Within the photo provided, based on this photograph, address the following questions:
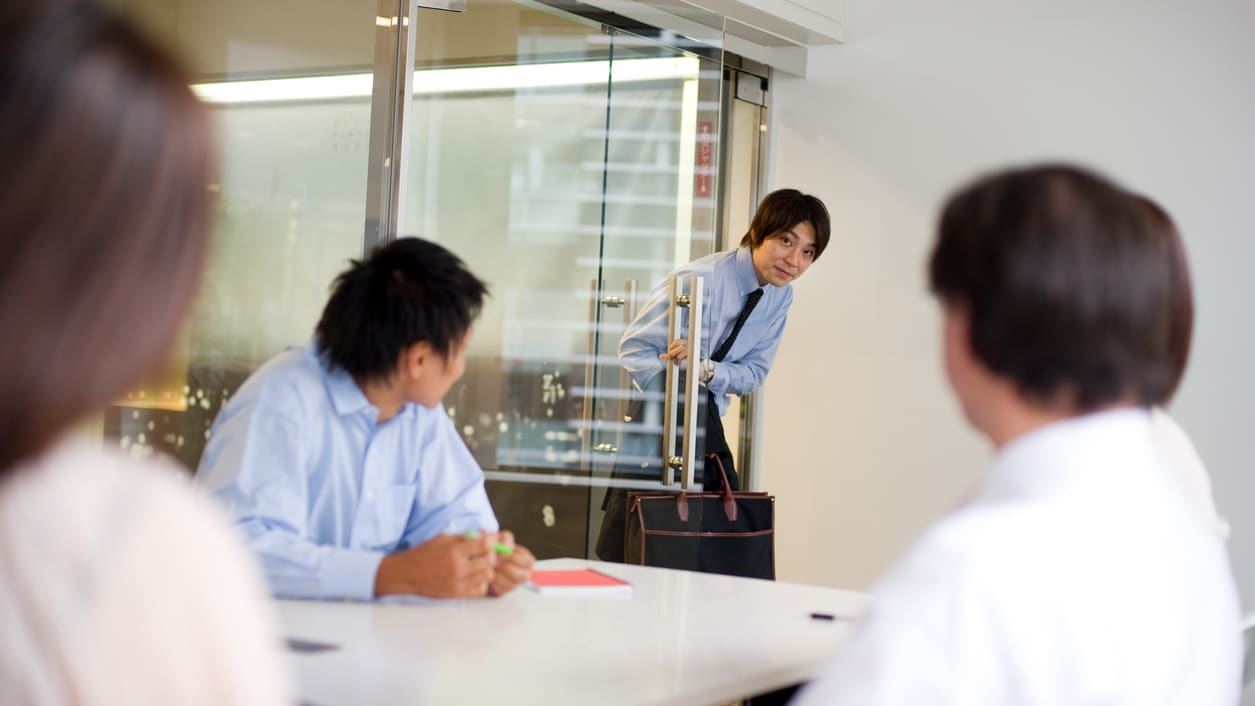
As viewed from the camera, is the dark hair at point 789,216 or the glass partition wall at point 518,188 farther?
the dark hair at point 789,216

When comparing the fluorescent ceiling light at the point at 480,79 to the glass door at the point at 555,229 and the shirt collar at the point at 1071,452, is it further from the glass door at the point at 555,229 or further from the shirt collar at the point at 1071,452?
the shirt collar at the point at 1071,452

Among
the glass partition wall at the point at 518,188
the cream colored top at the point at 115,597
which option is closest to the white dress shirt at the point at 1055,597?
the cream colored top at the point at 115,597

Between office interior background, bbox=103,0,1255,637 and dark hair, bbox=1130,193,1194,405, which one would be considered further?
office interior background, bbox=103,0,1255,637

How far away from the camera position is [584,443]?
411 centimetres

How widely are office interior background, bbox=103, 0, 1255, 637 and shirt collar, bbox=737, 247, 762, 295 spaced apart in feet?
0.65

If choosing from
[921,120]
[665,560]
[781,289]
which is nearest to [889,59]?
[921,120]

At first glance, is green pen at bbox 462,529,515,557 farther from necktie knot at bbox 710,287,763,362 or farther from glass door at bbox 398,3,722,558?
necktie knot at bbox 710,287,763,362

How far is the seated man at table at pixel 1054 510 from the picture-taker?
0.97m

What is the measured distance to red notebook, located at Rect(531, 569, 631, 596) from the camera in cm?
230

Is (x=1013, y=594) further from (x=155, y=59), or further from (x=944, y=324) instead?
(x=155, y=59)

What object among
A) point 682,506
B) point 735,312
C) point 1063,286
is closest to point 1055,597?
point 1063,286

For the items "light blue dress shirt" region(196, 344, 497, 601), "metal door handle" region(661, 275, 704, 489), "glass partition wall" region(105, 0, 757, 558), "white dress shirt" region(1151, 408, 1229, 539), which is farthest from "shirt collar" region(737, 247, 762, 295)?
"white dress shirt" region(1151, 408, 1229, 539)

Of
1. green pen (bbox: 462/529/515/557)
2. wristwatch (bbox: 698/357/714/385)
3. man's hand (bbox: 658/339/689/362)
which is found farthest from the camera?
wristwatch (bbox: 698/357/714/385)

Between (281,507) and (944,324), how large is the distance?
51.5 inches
